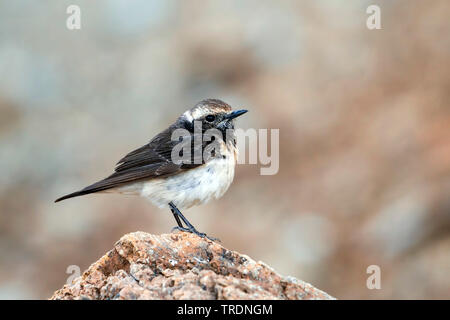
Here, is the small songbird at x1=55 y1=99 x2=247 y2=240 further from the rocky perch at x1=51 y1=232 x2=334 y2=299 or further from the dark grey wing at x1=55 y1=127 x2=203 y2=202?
the rocky perch at x1=51 y1=232 x2=334 y2=299

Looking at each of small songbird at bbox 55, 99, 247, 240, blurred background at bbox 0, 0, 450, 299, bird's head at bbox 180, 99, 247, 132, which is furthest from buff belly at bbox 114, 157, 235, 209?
blurred background at bbox 0, 0, 450, 299

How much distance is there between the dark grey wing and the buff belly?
0.09 meters

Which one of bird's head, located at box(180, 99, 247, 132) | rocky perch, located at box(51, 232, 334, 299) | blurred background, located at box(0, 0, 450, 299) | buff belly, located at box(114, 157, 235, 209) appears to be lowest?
rocky perch, located at box(51, 232, 334, 299)

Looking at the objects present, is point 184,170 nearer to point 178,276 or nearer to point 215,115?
point 215,115

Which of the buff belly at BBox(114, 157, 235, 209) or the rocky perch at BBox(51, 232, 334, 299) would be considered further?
the buff belly at BBox(114, 157, 235, 209)

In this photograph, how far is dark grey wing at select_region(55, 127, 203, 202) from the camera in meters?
8.40

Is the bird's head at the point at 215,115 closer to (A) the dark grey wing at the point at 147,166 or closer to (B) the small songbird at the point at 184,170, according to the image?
(B) the small songbird at the point at 184,170

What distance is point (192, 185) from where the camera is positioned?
8.37m

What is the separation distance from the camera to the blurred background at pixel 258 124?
15.4 metres

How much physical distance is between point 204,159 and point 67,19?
16281 mm

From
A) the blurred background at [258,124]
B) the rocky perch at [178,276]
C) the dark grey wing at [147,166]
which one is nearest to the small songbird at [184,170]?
the dark grey wing at [147,166]

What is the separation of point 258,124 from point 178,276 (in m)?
13.0

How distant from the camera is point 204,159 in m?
8.42
